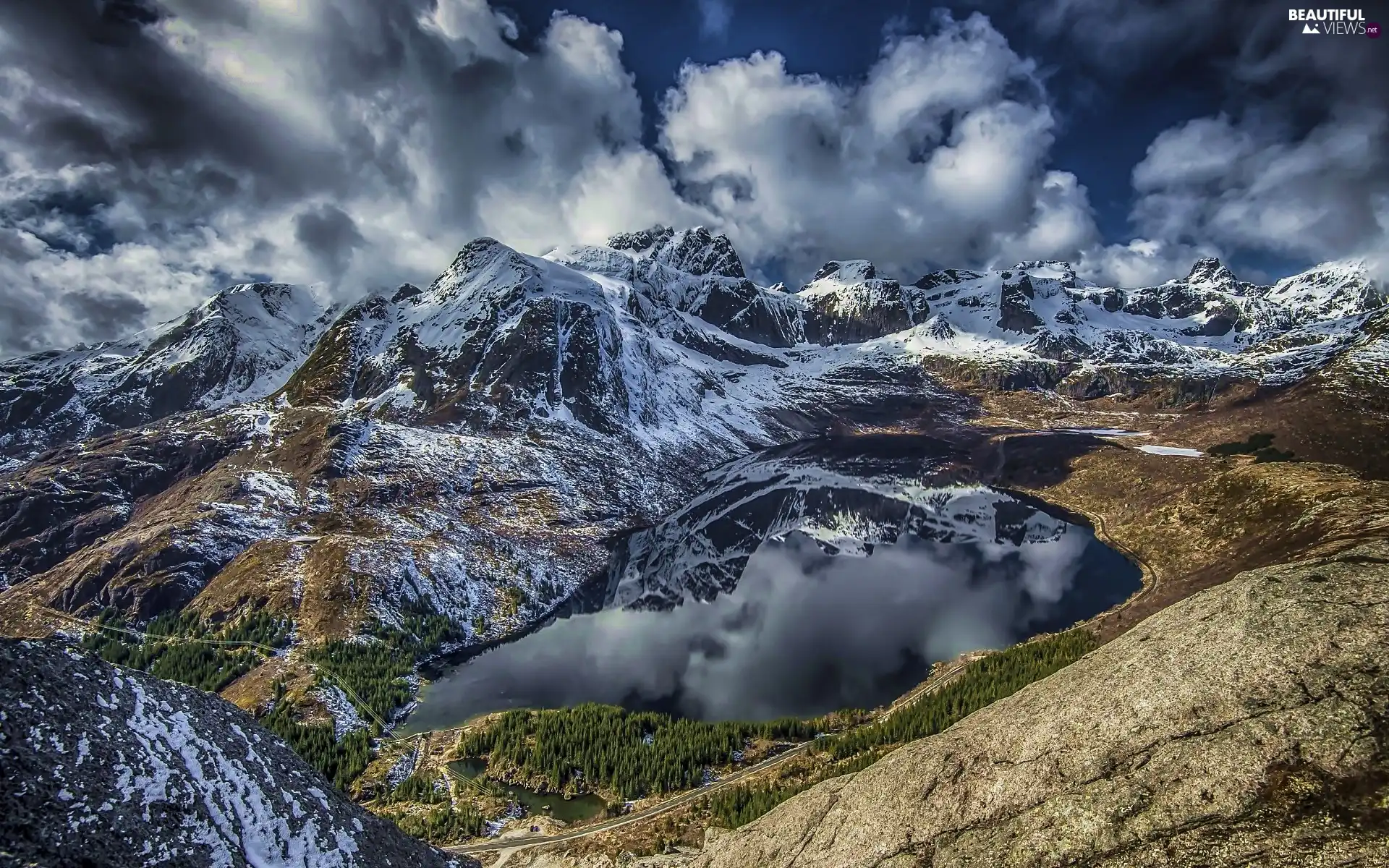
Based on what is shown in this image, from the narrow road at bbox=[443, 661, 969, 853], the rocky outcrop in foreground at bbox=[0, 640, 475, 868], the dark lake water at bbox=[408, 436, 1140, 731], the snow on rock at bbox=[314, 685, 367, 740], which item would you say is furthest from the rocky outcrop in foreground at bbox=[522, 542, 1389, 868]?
the snow on rock at bbox=[314, 685, 367, 740]

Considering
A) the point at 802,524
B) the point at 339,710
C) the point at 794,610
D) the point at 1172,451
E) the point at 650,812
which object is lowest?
the point at 650,812

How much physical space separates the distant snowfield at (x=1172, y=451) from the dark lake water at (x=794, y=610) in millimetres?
31313

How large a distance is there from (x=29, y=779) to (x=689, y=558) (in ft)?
360

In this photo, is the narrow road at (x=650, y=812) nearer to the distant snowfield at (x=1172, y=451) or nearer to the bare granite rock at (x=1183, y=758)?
the bare granite rock at (x=1183, y=758)

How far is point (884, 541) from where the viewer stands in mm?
131500

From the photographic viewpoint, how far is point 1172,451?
156375mm

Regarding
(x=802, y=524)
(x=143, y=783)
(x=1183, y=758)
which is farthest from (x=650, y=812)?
(x=802, y=524)

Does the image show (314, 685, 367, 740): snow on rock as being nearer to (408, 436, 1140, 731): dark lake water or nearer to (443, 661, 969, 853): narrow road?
(408, 436, 1140, 731): dark lake water

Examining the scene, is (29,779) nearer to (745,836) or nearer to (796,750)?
(745,836)

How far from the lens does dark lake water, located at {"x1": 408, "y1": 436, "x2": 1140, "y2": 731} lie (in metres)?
70.8

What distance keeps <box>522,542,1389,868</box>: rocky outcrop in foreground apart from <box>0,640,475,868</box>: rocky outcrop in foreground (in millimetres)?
18316

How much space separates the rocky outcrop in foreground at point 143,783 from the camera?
1677cm

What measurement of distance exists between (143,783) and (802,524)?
446 ft

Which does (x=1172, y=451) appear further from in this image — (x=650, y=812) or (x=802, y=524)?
(x=650, y=812)
